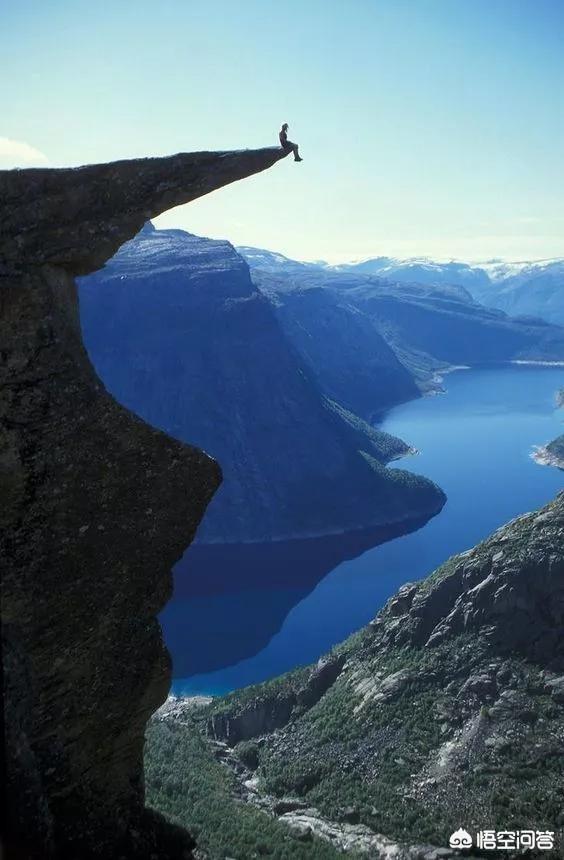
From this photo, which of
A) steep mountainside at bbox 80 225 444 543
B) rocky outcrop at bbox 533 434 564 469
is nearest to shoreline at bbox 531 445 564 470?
rocky outcrop at bbox 533 434 564 469

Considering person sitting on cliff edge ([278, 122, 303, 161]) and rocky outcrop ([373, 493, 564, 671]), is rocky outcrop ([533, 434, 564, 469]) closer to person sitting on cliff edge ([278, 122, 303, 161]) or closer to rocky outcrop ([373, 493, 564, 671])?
rocky outcrop ([373, 493, 564, 671])

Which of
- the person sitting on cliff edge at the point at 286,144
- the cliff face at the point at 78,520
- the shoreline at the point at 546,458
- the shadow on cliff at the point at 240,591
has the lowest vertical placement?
the shadow on cliff at the point at 240,591

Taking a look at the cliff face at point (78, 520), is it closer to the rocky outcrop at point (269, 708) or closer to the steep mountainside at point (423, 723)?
the steep mountainside at point (423, 723)

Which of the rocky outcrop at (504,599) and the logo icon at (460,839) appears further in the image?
the rocky outcrop at (504,599)

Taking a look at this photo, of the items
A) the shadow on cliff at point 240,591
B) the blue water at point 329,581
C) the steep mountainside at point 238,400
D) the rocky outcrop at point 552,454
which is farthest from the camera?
the rocky outcrop at point 552,454

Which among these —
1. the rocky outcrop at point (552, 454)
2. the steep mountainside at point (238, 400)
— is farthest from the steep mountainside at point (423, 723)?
the rocky outcrop at point (552, 454)

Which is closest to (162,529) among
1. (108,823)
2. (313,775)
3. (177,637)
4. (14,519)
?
(14,519)

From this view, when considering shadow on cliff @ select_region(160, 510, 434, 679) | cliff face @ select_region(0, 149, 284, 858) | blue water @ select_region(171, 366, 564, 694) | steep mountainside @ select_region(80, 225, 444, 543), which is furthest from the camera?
steep mountainside @ select_region(80, 225, 444, 543)
